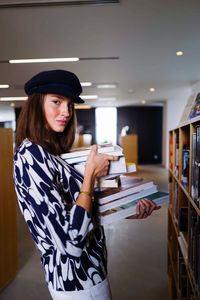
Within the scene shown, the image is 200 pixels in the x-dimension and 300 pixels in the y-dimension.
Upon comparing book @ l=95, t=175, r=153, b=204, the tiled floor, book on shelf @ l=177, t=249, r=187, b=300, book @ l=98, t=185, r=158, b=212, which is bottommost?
the tiled floor

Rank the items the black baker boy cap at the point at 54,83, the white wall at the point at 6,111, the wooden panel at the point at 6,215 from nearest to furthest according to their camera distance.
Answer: the black baker boy cap at the point at 54,83 → the wooden panel at the point at 6,215 → the white wall at the point at 6,111

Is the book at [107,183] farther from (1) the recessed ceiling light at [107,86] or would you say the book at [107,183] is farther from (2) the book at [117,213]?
(1) the recessed ceiling light at [107,86]

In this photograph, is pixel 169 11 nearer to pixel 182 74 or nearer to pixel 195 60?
pixel 195 60

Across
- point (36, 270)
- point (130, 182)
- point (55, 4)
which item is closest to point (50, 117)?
point (130, 182)

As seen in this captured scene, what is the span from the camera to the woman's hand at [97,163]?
2.60 feet

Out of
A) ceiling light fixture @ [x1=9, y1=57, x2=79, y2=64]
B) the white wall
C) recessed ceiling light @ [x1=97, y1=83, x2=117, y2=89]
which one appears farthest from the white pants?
the white wall

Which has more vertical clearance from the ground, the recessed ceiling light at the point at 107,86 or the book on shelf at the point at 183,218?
the recessed ceiling light at the point at 107,86

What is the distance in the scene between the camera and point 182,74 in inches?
251

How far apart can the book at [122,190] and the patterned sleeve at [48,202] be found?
13 cm

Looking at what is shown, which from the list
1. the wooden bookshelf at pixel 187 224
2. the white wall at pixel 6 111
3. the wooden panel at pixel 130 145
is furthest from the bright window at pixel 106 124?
the wooden bookshelf at pixel 187 224

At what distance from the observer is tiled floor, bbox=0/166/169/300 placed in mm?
2134

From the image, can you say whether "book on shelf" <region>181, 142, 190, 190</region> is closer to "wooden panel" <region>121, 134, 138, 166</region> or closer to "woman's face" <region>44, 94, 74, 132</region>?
"woman's face" <region>44, 94, 74, 132</region>

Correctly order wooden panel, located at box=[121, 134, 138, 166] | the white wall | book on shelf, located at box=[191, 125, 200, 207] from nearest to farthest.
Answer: book on shelf, located at box=[191, 125, 200, 207] → wooden panel, located at box=[121, 134, 138, 166] → the white wall

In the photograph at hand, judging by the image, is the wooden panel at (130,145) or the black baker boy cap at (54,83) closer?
the black baker boy cap at (54,83)
